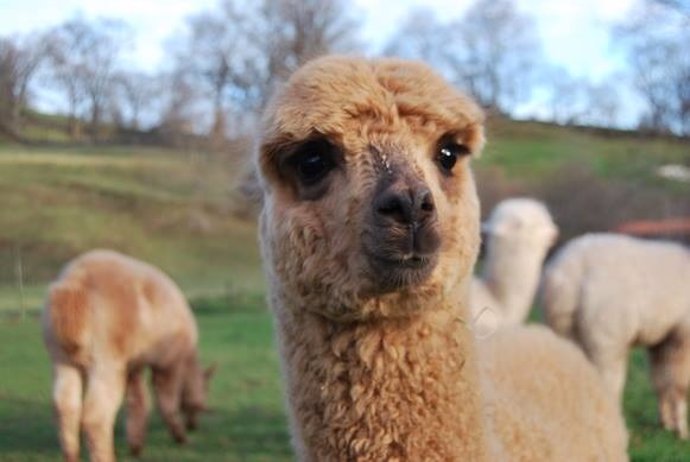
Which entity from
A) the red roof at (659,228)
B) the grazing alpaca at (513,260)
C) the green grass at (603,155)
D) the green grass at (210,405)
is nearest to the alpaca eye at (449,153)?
the green grass at (210,405)

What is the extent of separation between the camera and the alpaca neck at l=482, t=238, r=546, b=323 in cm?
930

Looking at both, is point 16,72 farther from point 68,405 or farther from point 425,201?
point 425,201

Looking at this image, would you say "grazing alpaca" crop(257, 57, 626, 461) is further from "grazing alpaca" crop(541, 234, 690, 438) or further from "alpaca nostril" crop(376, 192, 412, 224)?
"grazing alpaca" crop(541, 234, 690, 438)

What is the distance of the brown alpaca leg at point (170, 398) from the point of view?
33.0 feet

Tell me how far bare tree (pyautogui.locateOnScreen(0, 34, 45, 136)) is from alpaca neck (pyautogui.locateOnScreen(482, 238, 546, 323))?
4.53m

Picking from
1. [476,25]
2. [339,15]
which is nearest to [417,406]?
[339,15]

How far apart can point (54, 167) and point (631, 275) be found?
6.55 metres

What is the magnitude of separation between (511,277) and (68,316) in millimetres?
4117

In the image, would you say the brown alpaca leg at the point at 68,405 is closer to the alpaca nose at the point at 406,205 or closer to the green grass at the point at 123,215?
the green grass at the point at 123,215

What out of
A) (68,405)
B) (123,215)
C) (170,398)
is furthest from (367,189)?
(123,215)

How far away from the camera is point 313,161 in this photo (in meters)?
2.71

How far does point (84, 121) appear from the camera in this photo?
9.12 meters

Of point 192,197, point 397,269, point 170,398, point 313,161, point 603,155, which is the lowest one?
point 170,398

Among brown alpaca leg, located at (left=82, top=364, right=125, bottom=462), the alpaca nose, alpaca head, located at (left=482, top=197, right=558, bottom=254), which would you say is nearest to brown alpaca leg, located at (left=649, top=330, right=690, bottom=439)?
alpaca head, located at (left=482, top=197, right=558, bottom=254)
